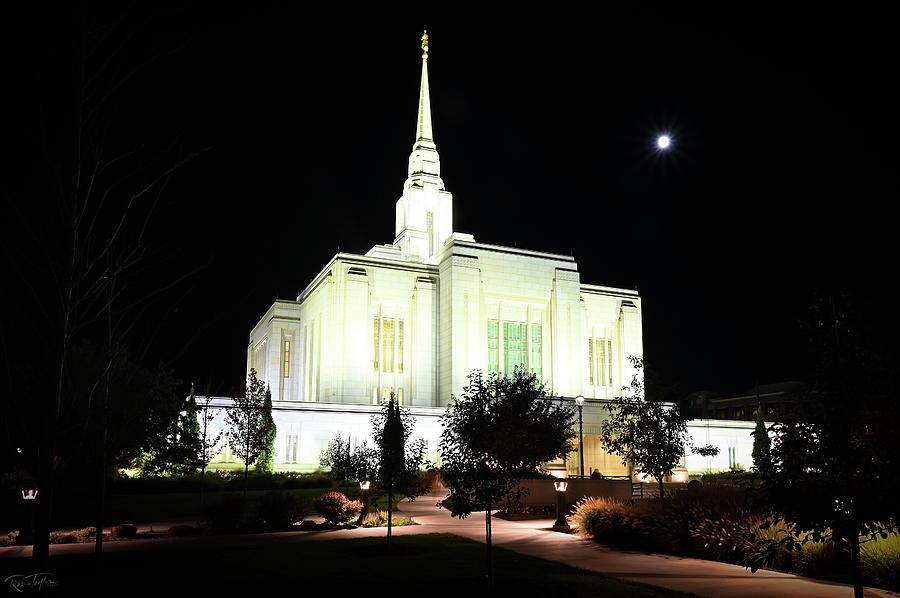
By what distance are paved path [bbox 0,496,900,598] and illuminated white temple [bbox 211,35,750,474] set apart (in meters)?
24.6

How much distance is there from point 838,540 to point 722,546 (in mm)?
7062

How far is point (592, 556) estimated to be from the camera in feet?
52.0

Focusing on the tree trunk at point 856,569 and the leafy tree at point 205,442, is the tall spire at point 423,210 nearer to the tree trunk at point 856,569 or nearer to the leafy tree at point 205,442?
the leafy tree at point 205,442

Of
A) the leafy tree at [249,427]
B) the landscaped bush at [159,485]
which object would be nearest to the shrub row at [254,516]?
the landscaped bush at [159,485]

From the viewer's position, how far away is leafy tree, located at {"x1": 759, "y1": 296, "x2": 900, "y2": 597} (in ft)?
27.5

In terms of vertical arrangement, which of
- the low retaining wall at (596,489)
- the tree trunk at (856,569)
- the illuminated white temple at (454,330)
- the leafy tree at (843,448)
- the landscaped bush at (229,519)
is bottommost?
the landscaped bush at (229,519)

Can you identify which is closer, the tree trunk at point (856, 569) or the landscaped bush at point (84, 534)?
the tree trunk at point (856, 569)

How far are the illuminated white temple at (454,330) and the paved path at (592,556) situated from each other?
24.6 meters

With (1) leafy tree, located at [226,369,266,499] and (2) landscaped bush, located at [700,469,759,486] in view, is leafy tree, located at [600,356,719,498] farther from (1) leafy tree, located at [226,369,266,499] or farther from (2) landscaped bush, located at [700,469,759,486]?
(1) leafy tree, located at [226,369,266,499]

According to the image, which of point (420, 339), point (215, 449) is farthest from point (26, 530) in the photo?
point (420, 339)

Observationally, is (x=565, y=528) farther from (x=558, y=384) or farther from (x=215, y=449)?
(x=558, y=384)

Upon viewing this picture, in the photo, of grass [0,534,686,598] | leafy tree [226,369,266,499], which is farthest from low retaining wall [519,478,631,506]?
leafy tree [226,369,266,499]

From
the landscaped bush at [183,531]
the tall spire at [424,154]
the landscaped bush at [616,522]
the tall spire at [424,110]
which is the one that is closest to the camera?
the landscaped bush at [616,522]

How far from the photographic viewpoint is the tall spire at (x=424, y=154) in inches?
2675
